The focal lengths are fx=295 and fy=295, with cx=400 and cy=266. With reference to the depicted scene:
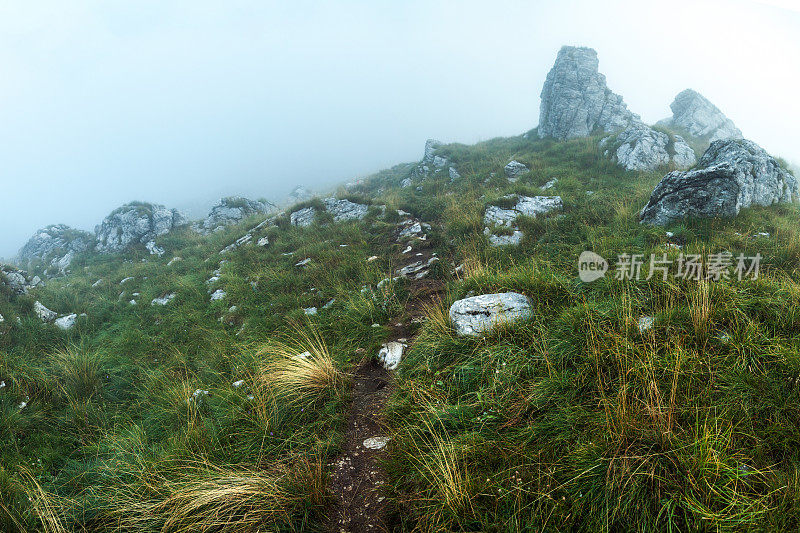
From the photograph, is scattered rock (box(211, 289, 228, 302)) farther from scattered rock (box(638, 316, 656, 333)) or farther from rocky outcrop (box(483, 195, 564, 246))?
scattered rock (box(638, 316, 656, 333))

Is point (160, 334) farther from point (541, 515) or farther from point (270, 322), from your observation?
point (541, 515)

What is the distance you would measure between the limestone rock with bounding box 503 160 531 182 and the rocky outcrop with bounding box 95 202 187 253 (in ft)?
76.2

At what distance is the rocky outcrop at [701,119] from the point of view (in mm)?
25047

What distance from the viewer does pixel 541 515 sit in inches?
85.4

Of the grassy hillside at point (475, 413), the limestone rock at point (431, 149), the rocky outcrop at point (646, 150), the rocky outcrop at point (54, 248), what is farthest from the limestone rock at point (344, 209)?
the rocky outcrop at point (54, 248)

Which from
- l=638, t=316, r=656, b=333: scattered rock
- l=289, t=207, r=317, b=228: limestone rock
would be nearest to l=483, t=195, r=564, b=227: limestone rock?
l=638, t=316, r=656, b=333: scattered rock

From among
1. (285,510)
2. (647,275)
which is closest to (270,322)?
(285,510)

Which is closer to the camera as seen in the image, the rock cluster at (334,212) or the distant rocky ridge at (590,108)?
the rock cluster at (334,212)

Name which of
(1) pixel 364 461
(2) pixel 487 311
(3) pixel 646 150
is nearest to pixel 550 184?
(3) pixel 646 150

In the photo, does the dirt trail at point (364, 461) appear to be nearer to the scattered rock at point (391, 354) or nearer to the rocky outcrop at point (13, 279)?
the scattered rock at point (391, 354)

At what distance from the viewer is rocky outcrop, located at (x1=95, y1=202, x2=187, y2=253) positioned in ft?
65.3

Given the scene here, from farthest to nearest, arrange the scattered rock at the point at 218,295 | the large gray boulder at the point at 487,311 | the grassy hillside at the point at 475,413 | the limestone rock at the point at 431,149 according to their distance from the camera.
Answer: the limestone rock at the point at 431,149 → the scattered rock at the point at 218,295 → the large gray boulder at the point at 487,311 → the grassy hillside at the point at 475,413

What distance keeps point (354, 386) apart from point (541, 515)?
2.79 metres

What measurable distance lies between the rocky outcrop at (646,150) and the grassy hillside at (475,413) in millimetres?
8005
